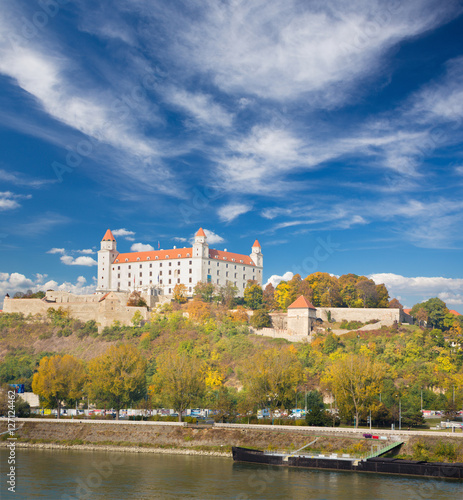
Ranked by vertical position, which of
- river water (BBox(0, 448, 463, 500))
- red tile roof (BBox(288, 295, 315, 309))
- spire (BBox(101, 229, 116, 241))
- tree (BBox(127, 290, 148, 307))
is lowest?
river water (BBox(0, 448, 463, 500))

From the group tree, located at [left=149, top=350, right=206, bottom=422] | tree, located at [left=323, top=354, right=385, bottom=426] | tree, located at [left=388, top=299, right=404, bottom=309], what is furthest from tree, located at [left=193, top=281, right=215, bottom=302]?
tree, located at [left=323, top=354, right=385, bottom=426]

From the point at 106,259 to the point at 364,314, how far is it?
2243 inches

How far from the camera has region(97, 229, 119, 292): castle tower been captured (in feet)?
382

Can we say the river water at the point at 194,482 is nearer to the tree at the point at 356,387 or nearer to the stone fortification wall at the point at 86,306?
the tree at the point at 356,387

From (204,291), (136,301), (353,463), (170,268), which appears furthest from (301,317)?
(353,463)

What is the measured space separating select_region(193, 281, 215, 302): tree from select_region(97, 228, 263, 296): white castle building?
575cm

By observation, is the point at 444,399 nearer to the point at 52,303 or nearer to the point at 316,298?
the point at 316,298

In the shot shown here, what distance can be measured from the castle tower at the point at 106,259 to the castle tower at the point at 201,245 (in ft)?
64.2

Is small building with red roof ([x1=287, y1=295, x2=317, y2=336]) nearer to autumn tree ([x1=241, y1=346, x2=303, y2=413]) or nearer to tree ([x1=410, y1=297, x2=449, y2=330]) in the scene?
tree ([x1=410, y1=297, x2=449, y2=330])

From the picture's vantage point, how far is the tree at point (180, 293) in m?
101

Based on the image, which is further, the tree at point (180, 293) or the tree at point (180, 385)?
the tree at point (180, 293)

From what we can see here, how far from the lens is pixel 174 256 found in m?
113

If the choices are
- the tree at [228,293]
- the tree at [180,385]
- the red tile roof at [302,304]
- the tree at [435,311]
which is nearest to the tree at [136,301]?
the tree at [228,293]

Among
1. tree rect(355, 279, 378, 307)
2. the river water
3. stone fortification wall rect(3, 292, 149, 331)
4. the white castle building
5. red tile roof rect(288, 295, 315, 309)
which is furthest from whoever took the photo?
the white castle building
